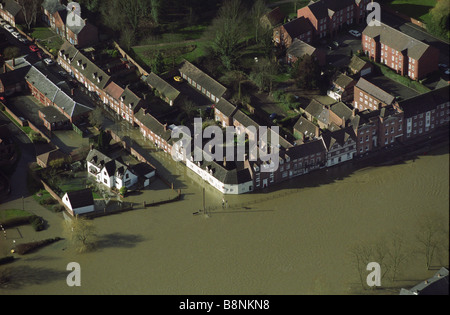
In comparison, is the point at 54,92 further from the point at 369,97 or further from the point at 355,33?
the point at 355,33

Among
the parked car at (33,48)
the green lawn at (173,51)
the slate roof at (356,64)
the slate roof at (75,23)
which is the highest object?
the slate roof at (75,23)

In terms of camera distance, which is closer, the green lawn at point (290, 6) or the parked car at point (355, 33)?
the parked car at point (355, 33)

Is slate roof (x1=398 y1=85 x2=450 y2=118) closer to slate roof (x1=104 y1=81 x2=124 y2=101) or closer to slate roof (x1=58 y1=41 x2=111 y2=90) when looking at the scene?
slate roof (x1=104 y1=81 x2=124 y2=101)

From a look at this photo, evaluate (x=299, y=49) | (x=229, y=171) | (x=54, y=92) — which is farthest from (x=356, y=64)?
(x=54, y=92)

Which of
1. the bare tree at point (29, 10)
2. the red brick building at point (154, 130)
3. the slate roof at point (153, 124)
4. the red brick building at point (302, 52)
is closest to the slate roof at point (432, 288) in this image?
the red brick building at point (154, 130)

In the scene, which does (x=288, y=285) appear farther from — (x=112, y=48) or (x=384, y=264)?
(x=112, y=48)

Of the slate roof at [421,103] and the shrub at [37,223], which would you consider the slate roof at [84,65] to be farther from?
the slate roof at [421,103]
